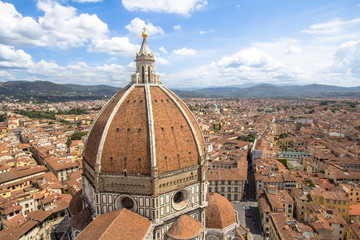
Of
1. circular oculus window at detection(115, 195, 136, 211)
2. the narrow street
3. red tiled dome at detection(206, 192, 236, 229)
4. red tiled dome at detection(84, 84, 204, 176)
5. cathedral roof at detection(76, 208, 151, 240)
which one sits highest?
red tiled dome at detection(84, 84, 204, 176)

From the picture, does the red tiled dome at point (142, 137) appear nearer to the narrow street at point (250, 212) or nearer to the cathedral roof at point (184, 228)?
the cathedral roof at point (184, 228)

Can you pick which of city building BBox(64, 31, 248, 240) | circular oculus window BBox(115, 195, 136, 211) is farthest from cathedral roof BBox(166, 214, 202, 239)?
circular oculus window BBox(115, 195, 136, 211)

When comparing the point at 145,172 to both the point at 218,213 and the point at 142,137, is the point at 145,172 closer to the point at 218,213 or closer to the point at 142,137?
the point at 142,137

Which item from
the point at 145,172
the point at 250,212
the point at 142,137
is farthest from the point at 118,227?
the point at 250,212

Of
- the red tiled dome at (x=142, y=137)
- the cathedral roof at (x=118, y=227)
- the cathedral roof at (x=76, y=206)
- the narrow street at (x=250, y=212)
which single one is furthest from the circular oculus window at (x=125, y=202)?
the narrow street at (x=250, y=212)

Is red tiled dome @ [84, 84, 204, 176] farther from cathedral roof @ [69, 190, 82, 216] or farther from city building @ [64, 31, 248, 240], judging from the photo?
cathedral roof @ [69, 190, 82, 216]

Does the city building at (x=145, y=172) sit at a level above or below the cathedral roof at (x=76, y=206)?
above

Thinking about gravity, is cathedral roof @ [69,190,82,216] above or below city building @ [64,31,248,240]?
below
